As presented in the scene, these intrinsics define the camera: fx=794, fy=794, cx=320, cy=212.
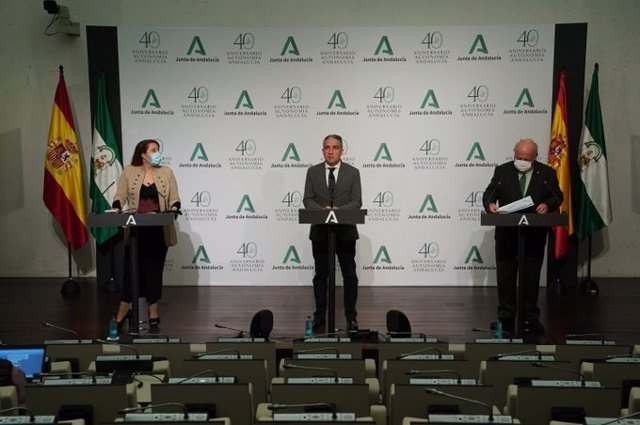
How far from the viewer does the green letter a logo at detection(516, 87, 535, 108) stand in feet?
29.2

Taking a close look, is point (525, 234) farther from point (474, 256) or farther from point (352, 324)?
point (474, 256)

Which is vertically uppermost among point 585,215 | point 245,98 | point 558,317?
point 245,98

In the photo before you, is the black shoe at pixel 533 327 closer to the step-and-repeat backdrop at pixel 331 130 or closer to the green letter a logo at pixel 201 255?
the step-and-repeat backdrop at pixel 331 130

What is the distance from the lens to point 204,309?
7887 millimetres

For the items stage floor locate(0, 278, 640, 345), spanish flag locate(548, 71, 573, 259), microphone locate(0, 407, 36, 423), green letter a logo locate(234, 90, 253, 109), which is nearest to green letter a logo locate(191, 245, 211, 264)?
stage floor locate(0, 278, 640, 345)

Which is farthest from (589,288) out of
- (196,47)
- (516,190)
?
(196,47)

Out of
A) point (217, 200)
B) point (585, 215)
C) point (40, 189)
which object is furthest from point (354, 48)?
point (40, 189)

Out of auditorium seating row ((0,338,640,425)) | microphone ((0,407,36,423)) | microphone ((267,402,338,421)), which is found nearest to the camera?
microphone ((0,407,36,423))

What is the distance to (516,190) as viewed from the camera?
6809 millimetres

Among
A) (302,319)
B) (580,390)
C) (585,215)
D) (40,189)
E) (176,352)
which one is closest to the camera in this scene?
(580,390)

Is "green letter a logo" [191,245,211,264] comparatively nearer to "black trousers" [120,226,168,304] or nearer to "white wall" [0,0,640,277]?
"white wall" [0,0,640,277]

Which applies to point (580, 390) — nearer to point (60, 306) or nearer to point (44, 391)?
point (44, 391)

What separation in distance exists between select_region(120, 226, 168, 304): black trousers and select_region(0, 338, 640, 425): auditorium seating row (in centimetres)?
178

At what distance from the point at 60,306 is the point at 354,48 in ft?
13.8
